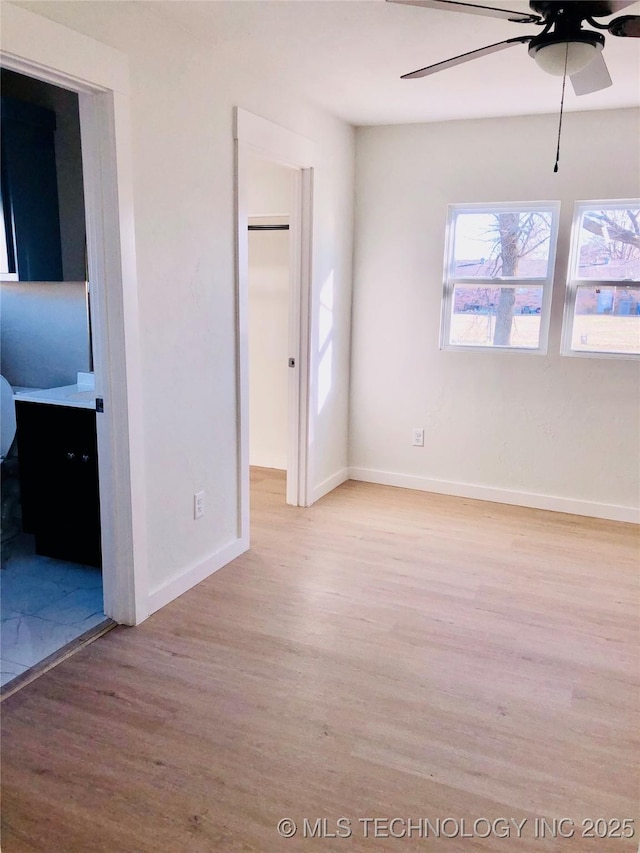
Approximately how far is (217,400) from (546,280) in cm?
230

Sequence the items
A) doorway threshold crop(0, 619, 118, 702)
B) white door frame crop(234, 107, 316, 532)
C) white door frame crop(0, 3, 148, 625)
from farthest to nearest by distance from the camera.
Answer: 1. white door frame crop(234, 107, 316, 532)
2. doorway threshold crop(0, 619, 118, 702)
3. white door frame crop(0, 3, 148, 625)

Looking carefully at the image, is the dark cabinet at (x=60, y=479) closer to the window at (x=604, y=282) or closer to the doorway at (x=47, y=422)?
the doorway at (x=47, y=422)

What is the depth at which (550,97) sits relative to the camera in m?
3.43

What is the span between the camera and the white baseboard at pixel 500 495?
4.01m

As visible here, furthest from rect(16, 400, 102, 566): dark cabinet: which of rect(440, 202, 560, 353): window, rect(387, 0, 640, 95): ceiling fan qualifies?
rect(440, 202, 560, 353): window

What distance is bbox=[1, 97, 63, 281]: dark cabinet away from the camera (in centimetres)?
312

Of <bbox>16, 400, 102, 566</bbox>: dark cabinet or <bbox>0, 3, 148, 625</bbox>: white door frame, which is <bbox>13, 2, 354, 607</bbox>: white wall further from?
<bbox>16, 400, 102, 566</bbox>: dark cabinet

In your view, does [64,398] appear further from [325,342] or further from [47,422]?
[325,342]

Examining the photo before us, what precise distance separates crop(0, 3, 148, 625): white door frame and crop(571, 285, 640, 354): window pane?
2.82 meters

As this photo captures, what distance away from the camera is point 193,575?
2986mm

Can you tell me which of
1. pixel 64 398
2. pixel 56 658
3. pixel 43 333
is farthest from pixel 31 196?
pixel 56 658

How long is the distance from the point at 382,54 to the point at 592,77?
0.93 metres

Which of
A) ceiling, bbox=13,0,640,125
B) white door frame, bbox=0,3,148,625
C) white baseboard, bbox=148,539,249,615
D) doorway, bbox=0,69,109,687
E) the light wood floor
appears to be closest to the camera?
the light wood floor

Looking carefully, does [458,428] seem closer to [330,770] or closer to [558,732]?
[558,732]
